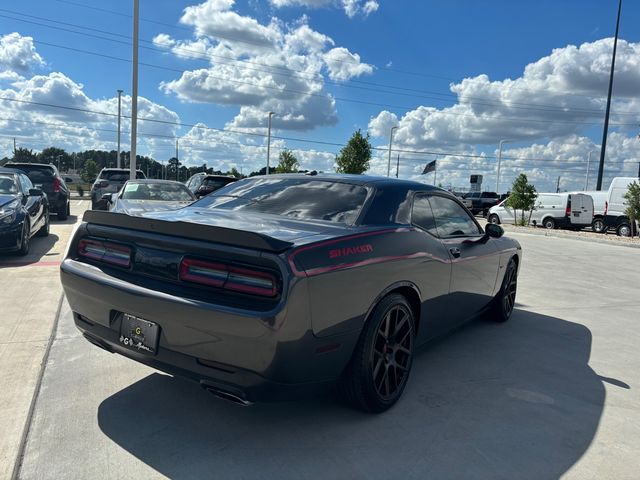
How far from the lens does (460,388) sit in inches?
138

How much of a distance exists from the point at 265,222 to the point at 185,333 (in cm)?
91

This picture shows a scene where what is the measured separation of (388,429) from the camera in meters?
2.88

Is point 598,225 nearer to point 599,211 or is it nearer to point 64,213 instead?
point 599,211

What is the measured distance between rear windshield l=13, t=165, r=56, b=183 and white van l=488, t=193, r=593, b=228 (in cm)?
1979

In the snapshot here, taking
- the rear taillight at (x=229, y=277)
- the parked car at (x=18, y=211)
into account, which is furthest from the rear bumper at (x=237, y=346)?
the parked car at (x=18, y=211)

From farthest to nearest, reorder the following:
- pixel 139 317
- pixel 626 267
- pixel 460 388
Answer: pixel 626 267 → pixel 460 388 → pixel 139 317

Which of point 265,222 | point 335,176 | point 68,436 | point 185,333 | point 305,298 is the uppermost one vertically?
point 335,176

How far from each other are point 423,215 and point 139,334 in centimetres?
217

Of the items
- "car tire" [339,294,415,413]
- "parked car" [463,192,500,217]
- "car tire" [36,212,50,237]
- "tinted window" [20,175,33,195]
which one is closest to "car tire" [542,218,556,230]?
"parked car" [463,192,500,217]

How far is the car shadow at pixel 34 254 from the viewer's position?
725 centimetres

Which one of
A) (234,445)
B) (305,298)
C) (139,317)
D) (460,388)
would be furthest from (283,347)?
(460,388)

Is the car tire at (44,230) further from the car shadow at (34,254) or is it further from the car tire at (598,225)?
the car tire at (598,225)

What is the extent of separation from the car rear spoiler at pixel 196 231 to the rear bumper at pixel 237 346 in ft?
1.00

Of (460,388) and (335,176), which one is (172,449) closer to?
(460,388)
